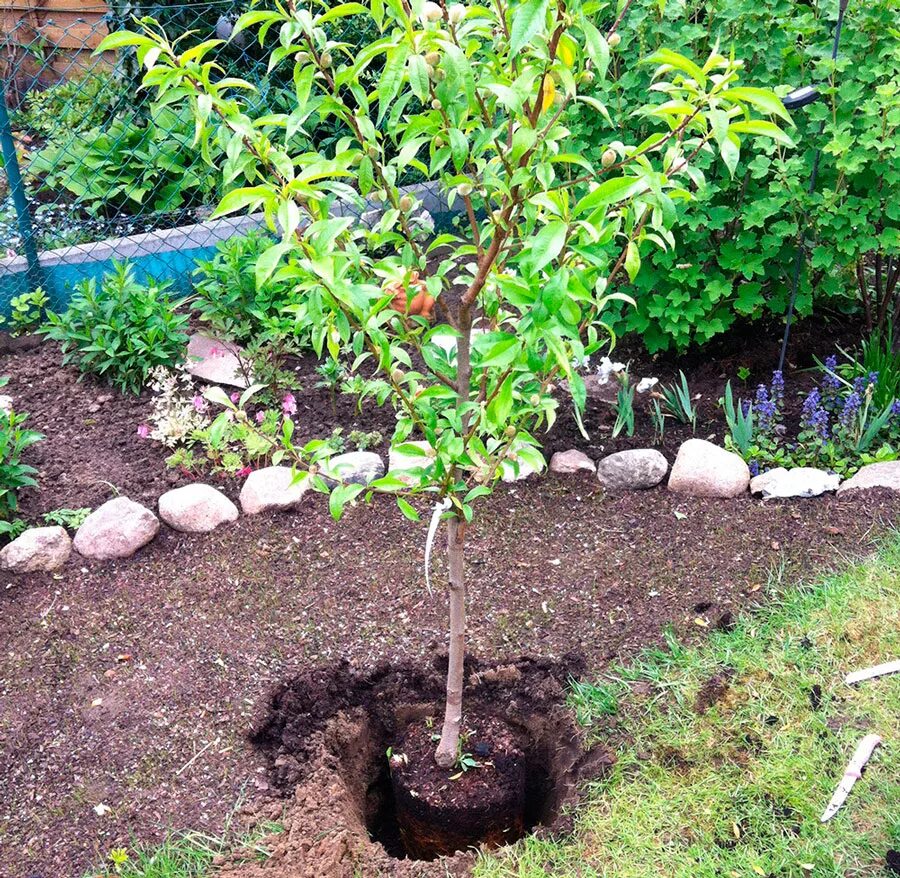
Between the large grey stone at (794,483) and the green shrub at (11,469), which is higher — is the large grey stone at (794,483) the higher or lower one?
the lower one

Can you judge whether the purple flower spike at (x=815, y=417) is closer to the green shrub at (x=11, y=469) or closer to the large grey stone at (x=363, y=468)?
the large grey stone at (x=363, y=468)

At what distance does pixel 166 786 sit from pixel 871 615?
87.2 inches

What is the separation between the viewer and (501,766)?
9.20ft

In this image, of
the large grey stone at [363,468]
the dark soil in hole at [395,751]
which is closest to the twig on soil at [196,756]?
the dark soil in hole at [395,751]

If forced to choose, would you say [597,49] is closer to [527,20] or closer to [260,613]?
[527,20]

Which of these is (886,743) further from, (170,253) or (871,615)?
(170,253)

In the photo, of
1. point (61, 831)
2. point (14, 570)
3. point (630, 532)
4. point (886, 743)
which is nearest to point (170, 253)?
point (14, 570)

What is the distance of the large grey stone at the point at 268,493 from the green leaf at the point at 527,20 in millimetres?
2449

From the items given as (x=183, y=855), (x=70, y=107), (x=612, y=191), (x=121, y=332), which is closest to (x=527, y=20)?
(x=612, y=191)

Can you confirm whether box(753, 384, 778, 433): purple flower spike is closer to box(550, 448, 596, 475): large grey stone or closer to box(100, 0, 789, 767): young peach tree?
box(550, 448, 596, 475): large grey stone

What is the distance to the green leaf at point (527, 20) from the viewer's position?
58.5 inches

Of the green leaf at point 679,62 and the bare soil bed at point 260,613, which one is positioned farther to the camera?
the bare soil bed at point 260,613

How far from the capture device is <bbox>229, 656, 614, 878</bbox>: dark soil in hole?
8.33ft

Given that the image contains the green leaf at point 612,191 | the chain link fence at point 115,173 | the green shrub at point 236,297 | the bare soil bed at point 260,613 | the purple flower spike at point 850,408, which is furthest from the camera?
the chain link fence at point 115,173
